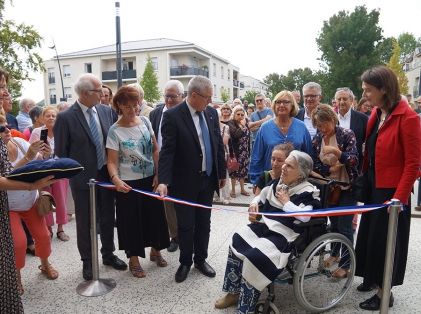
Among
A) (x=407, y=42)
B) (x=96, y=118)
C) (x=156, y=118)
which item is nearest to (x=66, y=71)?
(x=156, y=118)

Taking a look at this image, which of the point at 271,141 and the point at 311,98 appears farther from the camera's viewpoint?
the point at 311,98

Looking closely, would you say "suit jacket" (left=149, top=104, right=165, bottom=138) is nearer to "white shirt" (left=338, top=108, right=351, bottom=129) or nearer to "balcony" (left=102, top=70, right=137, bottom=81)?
"white shirt" (left=338, top=108, right=351, bottom=129)

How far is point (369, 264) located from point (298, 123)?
1.38m

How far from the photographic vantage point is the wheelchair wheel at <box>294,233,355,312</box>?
7.84 ft

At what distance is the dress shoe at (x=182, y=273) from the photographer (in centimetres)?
322

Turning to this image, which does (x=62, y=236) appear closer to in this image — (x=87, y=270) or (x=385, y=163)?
(x=87, y=270)

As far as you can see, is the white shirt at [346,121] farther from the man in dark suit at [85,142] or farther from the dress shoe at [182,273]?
the man in dark suit at [85,142]

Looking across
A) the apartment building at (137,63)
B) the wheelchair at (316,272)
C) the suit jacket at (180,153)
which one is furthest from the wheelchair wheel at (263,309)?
the apartment building at (137,63)

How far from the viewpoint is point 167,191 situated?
126 inches

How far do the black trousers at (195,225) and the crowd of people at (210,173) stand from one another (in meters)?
0.01

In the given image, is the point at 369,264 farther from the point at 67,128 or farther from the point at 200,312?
the point at 67,128

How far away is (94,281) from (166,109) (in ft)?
6.48

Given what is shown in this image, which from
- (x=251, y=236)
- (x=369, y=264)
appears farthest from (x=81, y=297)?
(x=369, y=264)

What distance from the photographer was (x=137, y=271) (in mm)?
3354
